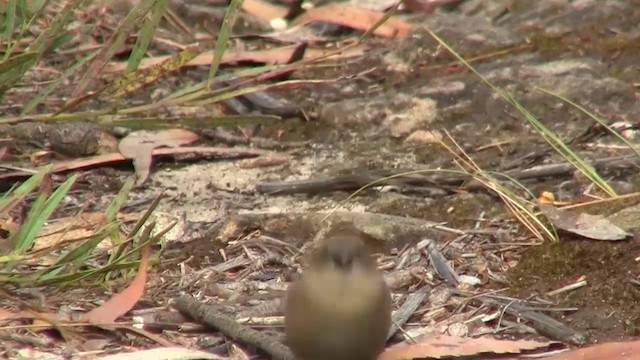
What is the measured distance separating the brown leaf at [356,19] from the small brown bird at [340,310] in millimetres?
2922

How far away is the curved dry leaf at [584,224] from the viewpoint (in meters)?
3.97

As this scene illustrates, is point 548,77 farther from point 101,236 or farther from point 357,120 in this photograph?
point 101,236

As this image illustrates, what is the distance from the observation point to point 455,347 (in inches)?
137

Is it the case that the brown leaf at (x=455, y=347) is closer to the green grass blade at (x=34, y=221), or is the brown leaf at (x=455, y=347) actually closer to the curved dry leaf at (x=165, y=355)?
the curved dry leaf at (x=165, y=355)

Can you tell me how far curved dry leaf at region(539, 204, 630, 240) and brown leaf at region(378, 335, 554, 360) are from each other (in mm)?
611

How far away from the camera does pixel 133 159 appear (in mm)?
4719

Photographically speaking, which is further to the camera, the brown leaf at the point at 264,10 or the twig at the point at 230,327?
the brown leaf at the point at 264,10

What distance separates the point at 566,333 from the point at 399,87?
213 centimetres

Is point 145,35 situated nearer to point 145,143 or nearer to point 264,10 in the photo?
point 145,143

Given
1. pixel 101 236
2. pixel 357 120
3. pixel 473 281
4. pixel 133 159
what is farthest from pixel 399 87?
pixel 101 236

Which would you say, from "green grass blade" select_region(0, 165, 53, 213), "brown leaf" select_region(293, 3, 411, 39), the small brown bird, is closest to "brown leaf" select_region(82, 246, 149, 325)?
"green grass blade" select_region(0, 165, 53, 213)

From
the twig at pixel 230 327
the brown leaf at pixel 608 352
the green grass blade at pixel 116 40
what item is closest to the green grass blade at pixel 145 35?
the green grass blade at pixel 116 40

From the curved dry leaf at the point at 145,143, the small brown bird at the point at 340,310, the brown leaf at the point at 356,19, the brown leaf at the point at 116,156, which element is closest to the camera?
the small brown bird at the point at 340,310

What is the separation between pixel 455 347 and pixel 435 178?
1.07m
